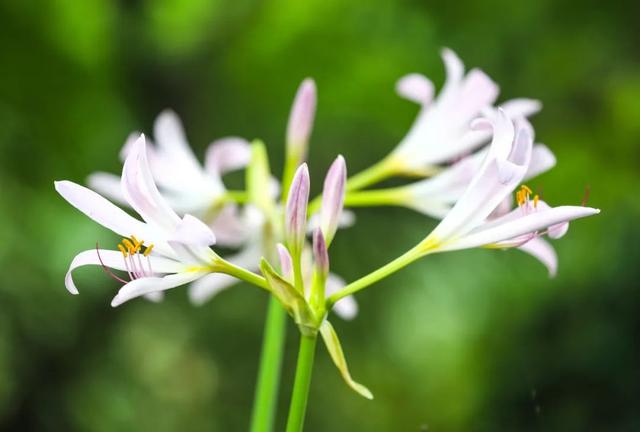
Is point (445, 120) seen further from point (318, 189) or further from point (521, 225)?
point (318, 189)

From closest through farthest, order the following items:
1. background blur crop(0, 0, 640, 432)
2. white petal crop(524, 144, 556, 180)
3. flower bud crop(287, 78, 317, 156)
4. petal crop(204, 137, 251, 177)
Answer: white petal crop(524, 144, 556, 180) → flower bud crop(287, 78, 317, 156) → petal crop(204, 137, 251, 177) → background blur crop(0, 0, 640, 432)

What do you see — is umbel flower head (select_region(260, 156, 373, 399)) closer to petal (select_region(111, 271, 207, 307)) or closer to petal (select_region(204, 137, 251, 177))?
petal (select_region(111, 271, 207, 307))

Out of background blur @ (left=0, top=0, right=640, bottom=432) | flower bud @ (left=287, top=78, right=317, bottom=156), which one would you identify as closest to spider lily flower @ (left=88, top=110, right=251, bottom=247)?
flower bud @ (left=287, top=78, right=317, bottom=156)

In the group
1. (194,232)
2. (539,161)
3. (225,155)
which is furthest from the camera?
(225,155)

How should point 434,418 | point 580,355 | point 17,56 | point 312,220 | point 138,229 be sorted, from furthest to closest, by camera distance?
point 17,56, point 434,418, point 580,355, point 312,220, point 138,229

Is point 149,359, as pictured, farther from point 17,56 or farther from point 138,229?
point 138,229

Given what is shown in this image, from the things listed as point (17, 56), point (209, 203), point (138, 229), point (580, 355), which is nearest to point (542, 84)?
point (580, 355)

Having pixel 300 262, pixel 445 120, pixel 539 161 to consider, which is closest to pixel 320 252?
pixel 300 262
